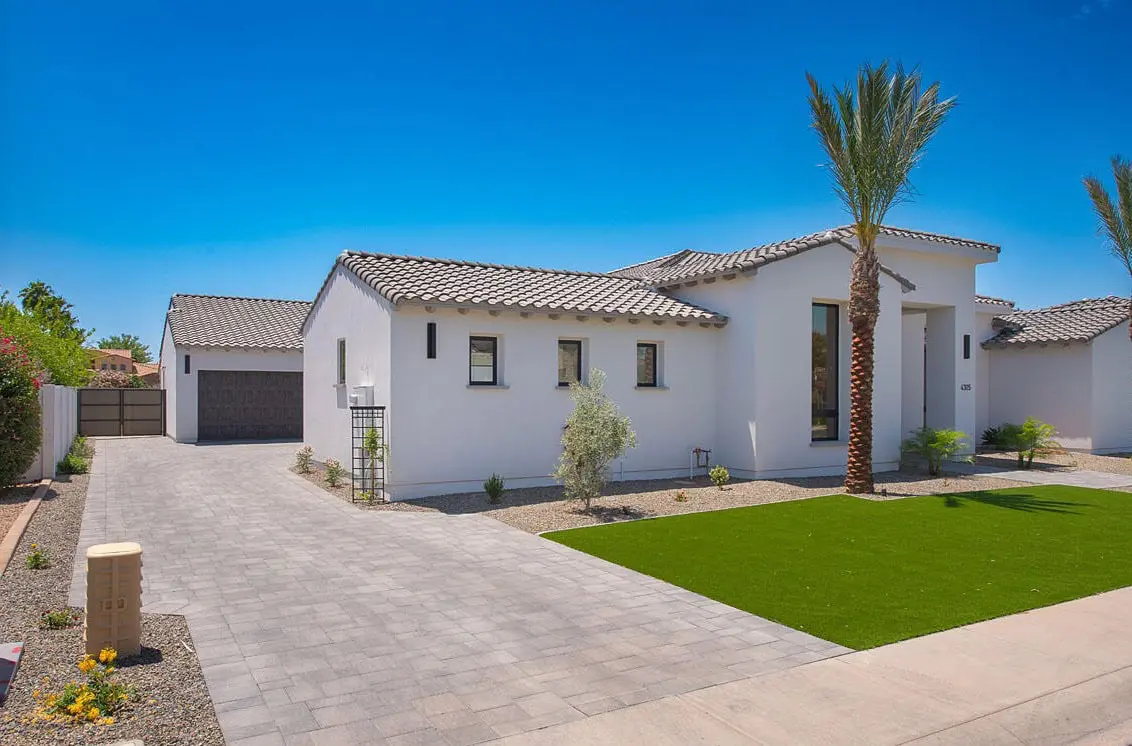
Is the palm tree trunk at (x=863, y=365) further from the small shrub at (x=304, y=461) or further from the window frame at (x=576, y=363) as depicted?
the small shrub at (x=304, y=461)

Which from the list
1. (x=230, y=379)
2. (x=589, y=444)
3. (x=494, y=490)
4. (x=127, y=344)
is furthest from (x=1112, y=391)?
(x=127, y=344)

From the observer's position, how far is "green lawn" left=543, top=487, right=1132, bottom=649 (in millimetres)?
6949

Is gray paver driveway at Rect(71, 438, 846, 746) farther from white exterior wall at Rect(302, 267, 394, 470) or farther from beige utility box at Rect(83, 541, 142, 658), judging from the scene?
white exterior wall at Rect(302, 267, 394, 470)

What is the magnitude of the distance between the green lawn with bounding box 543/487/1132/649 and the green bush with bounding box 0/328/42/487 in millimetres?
10052

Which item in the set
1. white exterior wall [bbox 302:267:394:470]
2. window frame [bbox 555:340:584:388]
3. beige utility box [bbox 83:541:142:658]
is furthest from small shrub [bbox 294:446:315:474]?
beige utility box [bbox 83:541:142:658]

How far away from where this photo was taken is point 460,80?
15195 millimetres

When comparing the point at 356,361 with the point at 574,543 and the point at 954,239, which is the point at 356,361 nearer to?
the point at 574,543

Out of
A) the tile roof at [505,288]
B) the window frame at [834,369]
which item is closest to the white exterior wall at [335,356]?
the tile roof at [505,288]

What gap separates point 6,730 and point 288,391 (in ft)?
80.5

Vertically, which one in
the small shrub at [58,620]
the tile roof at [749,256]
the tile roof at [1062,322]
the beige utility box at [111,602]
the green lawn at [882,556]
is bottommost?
the green lawn at [882,556]

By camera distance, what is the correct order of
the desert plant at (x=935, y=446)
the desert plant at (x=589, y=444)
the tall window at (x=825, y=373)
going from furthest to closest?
the tall window at (x=825, y=373), the desert plant at (x=935, y=446), the desert plant at (x=589, y=444)

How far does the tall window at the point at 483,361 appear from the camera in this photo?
1398 centimetres

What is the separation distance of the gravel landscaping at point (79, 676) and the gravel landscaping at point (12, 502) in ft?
9.58

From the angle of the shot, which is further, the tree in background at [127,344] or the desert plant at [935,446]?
the tree in background at [127,344]
